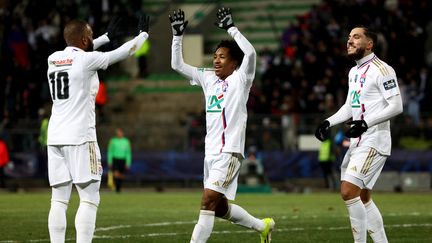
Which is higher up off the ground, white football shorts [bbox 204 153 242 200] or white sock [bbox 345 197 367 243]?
white football shorts [bbox 204 153 242 200]

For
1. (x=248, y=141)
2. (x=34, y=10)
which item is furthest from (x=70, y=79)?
(x=34, y=10)

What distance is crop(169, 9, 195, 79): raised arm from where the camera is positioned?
12.0m

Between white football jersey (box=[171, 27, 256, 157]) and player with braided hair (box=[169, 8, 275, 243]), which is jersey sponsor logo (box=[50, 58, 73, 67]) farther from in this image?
white football jersey (box=[171, 27, 256, 157])

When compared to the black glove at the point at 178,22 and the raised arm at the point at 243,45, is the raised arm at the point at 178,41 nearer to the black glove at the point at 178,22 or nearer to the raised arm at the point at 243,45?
the black glove at the point at 178,22

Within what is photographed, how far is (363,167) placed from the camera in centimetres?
1171

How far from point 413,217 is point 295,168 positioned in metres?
13.8

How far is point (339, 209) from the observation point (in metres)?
20.9

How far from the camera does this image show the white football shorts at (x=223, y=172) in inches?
451

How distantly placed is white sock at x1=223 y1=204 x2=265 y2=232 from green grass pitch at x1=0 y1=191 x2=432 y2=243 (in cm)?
122

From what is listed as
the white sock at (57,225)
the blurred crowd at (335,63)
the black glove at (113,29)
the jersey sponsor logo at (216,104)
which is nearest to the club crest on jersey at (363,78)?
the jersey sponsor logo at (216,104)

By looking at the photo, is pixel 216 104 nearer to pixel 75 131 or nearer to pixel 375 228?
pixel 75 131

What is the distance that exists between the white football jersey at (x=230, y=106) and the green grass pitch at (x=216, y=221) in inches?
101

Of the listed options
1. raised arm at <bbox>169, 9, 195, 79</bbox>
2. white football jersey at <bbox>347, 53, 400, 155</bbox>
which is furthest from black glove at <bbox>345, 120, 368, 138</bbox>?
raised arm at <bbox>169, 9, 195, 79</bbox>

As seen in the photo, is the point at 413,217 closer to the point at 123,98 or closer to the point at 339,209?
the point at 339,209
